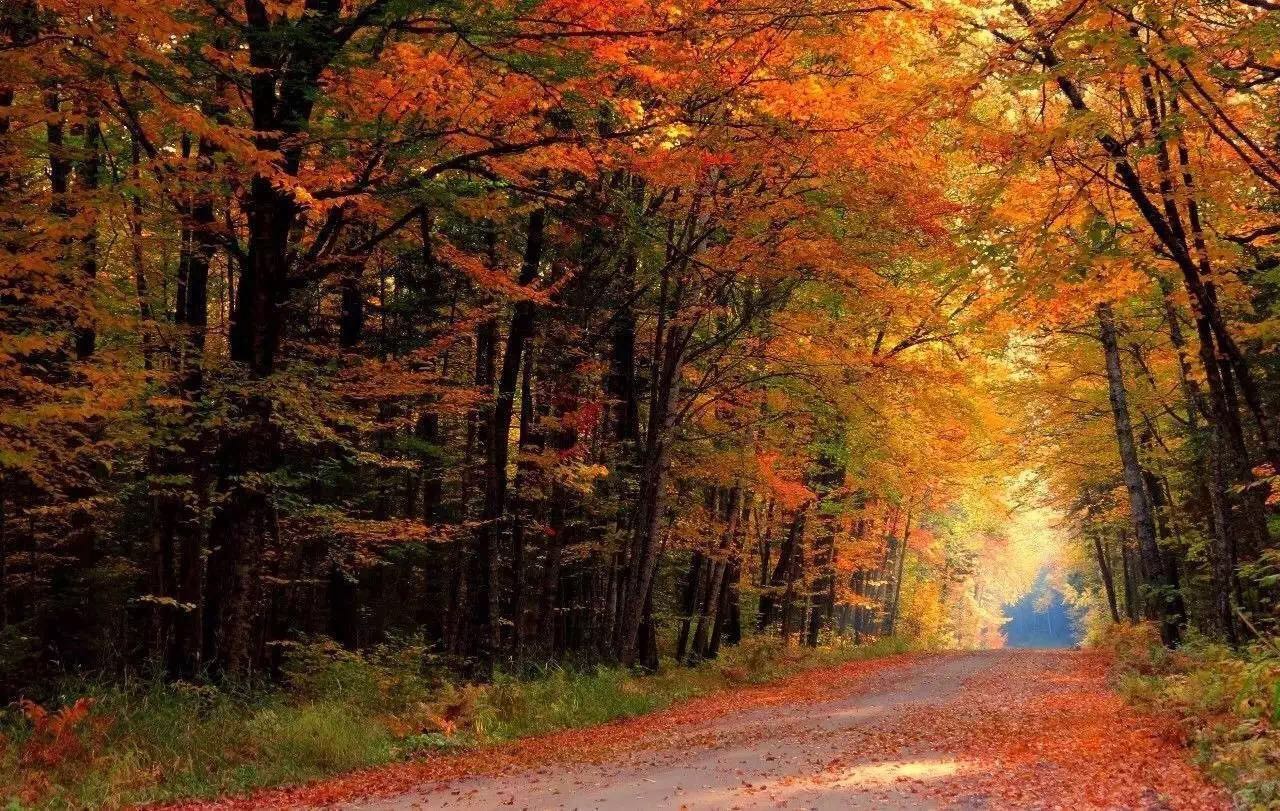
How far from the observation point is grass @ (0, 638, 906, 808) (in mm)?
8070

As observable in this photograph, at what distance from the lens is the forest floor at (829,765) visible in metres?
6.71

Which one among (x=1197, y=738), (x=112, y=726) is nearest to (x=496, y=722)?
(x=112, y=726)

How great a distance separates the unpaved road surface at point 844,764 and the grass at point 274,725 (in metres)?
0.82

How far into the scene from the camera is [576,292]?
17.4m

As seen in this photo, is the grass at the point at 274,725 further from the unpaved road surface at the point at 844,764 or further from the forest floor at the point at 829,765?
the unpaved road surface at the point at 844,764

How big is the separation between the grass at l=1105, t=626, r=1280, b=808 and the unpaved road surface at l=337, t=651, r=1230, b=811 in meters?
0.24

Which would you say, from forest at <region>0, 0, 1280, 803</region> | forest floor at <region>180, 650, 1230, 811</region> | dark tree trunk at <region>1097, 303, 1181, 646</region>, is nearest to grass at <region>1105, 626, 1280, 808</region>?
forest floor at <region>180, 650, 1230, 811</region>

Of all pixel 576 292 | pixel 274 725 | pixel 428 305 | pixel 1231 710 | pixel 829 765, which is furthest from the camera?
pixel 576 292

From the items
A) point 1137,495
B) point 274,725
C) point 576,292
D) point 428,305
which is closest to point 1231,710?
point 274,725

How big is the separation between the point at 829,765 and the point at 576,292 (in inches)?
438

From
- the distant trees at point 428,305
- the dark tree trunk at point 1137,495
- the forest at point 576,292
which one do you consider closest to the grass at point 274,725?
the forest at point 576,292

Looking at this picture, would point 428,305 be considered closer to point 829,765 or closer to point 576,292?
point 576,292

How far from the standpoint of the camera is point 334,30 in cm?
1020

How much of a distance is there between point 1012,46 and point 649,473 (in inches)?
398
